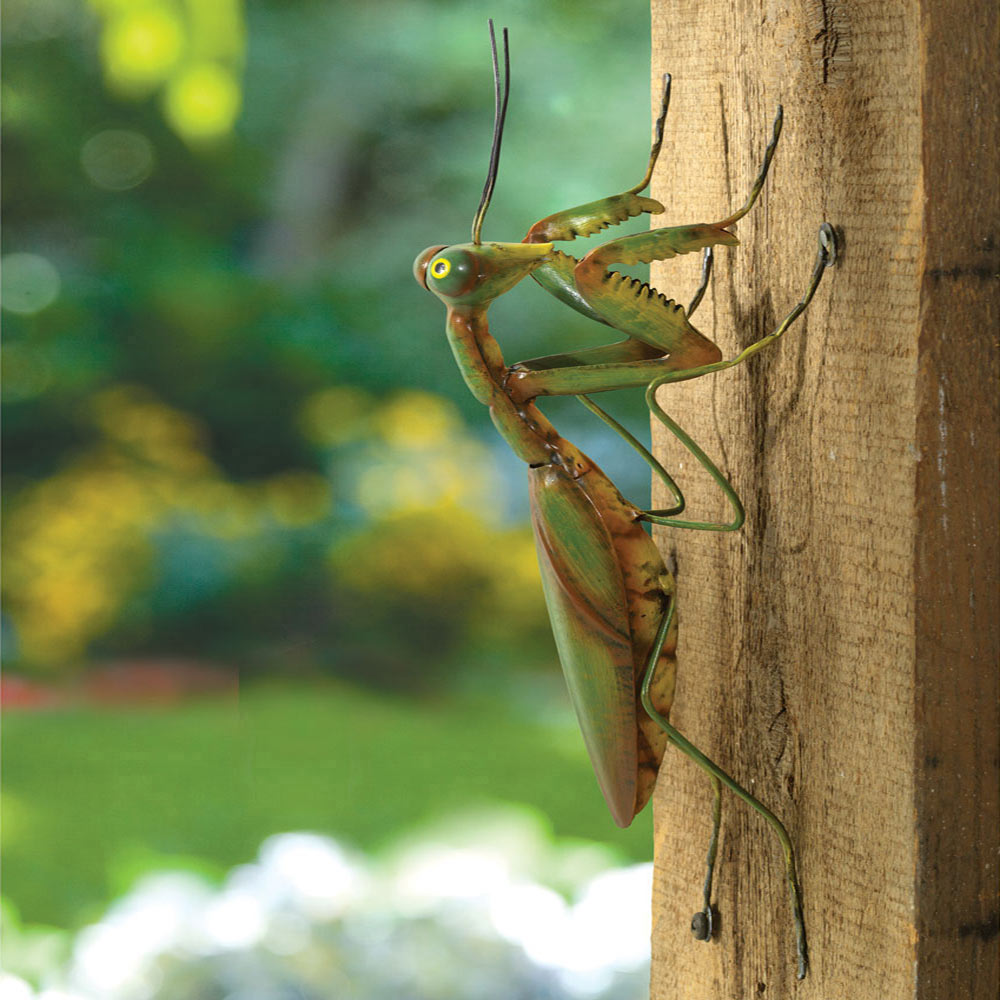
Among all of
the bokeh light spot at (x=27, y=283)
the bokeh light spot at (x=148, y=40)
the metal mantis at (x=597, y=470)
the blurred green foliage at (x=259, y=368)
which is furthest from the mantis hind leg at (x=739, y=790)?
the bokeh light spot at (x=27, y=283)

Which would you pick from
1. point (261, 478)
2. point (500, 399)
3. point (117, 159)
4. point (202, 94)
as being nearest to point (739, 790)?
point (500, 399)

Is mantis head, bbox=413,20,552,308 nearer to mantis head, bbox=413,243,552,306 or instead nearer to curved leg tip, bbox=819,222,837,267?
mantis head, bbox=413,243,552,306

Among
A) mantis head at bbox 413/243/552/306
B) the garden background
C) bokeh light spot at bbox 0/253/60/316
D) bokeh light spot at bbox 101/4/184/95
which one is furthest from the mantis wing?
bokeh light spot at bbox 0/253/60/316

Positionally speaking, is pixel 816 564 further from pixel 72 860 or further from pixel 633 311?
pixel 72 860

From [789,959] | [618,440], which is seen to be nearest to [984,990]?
[789,959]

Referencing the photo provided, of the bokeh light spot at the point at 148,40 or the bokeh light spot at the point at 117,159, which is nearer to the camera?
the bokeh light spot at the point at 148,40

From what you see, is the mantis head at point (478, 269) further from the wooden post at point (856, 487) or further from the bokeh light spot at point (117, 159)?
the bokeh light spot at point (117, 159)

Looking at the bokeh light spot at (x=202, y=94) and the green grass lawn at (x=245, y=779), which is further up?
the bokeh light spot at (x=202, y=94)

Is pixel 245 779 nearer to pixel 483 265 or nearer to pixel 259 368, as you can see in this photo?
pixel 259 368
